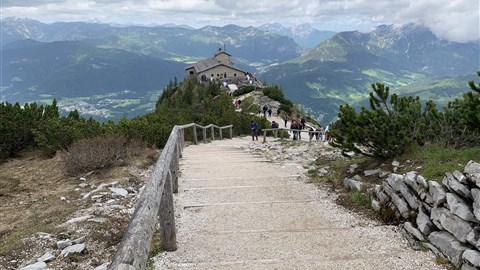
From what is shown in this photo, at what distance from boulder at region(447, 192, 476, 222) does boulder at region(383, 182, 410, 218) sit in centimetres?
103

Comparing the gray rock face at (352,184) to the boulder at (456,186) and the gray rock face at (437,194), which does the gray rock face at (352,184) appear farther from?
the boulder at (456,186)

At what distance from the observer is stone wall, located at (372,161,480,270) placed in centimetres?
401

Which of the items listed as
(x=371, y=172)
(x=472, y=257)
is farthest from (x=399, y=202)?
(x=371, y=172)

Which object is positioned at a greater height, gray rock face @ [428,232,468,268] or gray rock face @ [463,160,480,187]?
gray rock face @ [463,160,480,187]

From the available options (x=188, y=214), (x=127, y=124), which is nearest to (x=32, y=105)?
(x=127, y=124)

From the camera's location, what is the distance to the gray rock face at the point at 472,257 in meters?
3.78

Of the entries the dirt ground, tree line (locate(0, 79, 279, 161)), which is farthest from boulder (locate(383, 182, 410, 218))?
tree line (locate(0, 79, 279, 161))

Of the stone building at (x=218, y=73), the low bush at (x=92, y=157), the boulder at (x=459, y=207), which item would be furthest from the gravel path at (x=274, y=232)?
the stone building at (x=218, y=73)

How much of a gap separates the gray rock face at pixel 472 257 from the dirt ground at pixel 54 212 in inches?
165

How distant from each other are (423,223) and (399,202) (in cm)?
74

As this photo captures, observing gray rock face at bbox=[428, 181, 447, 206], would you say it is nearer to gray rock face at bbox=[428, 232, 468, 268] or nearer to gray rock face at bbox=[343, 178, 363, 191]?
gray rock face at bbox=[428, 232, 468, 268]

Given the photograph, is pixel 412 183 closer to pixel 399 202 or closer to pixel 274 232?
pixel 399 202

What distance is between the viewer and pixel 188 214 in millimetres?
6367

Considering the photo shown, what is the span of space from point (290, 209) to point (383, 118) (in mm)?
3095
